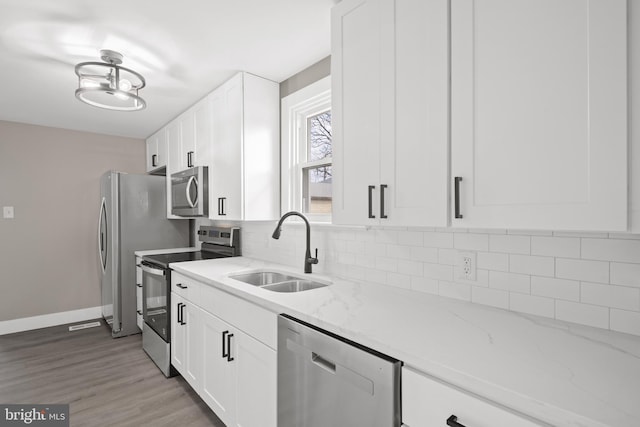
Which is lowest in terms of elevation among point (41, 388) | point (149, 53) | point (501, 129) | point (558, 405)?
point (41, 388)

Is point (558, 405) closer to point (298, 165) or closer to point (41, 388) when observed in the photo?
point (298, 165)

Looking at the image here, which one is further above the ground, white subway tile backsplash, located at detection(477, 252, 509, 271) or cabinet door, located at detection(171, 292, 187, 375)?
white subway tile backsplash, located at detection(477, 252, 509, 271)

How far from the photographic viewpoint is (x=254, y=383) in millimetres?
1597

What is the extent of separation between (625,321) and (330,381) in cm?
98

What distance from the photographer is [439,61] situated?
3.85 ft

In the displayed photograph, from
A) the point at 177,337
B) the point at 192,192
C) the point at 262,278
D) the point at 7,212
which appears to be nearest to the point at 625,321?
the point at 262,278

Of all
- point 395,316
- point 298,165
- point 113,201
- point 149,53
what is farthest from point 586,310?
point 113,201

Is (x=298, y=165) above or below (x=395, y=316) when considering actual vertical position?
above

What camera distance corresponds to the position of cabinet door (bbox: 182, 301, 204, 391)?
2.14 meters

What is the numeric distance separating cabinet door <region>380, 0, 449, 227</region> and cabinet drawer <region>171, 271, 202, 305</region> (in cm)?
145

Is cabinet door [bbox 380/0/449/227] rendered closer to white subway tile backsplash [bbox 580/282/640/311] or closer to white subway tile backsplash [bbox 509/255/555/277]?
white subway tile backsplash [bbox 509/255/555/277]

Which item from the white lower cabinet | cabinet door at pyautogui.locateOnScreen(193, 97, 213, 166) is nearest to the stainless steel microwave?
cabinet door at pyautogui.locateOnScreen(193, 97, 213, 166)

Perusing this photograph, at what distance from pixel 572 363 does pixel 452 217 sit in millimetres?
526

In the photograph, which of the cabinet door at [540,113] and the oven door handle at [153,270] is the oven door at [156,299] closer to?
the oven door handle at [153,270]
